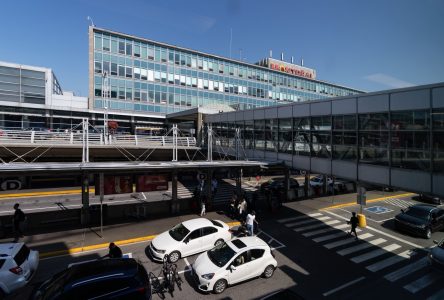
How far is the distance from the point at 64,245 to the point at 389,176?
1774cm

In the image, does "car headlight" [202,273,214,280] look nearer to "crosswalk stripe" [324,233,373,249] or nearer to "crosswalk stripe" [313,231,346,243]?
"crosswalk stripe" [324,233,373,249]

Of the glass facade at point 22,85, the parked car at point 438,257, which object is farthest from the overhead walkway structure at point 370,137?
the glass facade at point 22,85

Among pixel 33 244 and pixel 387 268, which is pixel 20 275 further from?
pixel 387 268

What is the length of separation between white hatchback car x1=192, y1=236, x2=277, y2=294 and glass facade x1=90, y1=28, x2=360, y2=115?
31.2 metres

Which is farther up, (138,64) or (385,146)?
(138,64)

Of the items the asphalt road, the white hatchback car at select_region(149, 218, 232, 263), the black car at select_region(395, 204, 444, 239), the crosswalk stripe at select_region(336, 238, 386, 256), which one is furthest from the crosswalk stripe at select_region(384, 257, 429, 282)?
the white hatchback car at select_region(149, 218, 232, 263)

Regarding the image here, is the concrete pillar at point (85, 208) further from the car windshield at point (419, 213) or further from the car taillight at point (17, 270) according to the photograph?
the car windshield at point (419, 213)

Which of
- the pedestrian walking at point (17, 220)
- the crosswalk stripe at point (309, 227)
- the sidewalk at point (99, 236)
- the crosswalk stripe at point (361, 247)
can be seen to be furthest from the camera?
the crosswalk stripe at point (309, 227)

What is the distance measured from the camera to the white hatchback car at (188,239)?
12844 millimetres

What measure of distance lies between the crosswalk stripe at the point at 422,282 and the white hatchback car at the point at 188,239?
8.46 m

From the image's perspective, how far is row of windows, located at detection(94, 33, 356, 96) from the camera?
48.9m

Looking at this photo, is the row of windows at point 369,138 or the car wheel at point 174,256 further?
Answer: the car wheel at point 174,256

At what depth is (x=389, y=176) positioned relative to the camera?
45.4ft

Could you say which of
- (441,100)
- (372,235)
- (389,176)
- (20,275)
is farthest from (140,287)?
(372,235)
